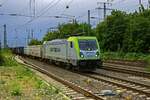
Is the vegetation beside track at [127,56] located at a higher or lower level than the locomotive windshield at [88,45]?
lower

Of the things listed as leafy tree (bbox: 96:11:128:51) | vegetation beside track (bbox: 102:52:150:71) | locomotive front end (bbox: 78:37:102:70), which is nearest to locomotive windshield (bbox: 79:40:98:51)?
locomotive front end (bbox: 78:37:102:70)

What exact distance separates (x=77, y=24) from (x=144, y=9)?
3938 cm

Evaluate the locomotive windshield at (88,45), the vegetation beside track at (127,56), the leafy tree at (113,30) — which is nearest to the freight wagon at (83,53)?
the locomotive windshield at (88,45)

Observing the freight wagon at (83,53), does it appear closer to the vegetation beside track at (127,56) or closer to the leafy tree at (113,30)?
the vegetation beside track at (127,56)

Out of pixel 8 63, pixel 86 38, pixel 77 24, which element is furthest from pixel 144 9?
pixel 77 24

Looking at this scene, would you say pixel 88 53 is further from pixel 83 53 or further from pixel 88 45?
pixel 88 45

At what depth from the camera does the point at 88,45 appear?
30.6 meters

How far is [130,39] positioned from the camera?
173 feet

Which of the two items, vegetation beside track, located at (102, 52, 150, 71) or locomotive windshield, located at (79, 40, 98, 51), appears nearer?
locomotive windshield, located at (79, 40, 98, 51)

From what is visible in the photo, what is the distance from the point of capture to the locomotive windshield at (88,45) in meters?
30.4

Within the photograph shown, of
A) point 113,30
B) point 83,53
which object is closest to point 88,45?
point 83,53

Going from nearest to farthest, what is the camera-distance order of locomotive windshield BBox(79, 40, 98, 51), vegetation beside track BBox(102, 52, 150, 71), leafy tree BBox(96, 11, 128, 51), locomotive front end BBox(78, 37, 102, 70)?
locomotive front end BBox(78, 37, 102, 70) → locomotive windshield BBox(79, 40, 98, 51) → vegetation beside track BBox(102, 52, 150, 71) → leafy tree BBox(96, 11, 128, 51)

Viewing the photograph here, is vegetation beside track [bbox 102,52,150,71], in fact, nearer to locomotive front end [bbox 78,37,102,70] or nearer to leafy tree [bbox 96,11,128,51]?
leafy tree [bbox 96,11,128,51]

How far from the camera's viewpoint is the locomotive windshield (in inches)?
1196
